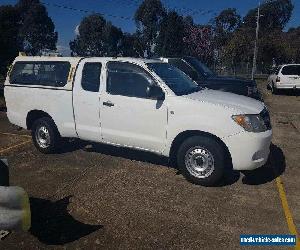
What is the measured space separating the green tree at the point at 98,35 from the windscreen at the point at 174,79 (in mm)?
65279

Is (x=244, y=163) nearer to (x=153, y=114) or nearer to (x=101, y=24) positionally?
(x=153, y=114)

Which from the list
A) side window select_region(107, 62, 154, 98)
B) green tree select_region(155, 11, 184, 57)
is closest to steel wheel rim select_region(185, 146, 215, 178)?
side window select_region(107, 62, 154, 98)

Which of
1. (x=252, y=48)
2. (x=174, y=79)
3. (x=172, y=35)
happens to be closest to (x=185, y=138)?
(x=174, y=79)

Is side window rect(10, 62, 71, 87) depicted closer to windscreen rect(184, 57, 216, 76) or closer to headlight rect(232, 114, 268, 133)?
headlight rect(232, 114, 268, 133)

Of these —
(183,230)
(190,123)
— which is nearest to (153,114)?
(190,123)

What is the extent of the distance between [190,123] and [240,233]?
194 cm

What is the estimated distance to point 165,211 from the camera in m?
4.88

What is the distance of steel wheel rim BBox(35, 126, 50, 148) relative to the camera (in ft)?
24.0

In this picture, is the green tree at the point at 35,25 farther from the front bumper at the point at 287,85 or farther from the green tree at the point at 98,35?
the front bumper at the point at 287,85

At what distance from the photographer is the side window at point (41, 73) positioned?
693 centimetres

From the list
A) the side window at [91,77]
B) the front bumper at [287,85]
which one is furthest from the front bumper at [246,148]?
the front bumper at [287,85]

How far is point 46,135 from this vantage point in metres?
7.32

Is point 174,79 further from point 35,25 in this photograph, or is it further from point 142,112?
point 35,25

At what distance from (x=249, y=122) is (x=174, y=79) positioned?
1.70m
